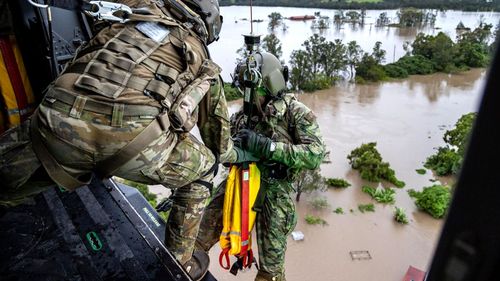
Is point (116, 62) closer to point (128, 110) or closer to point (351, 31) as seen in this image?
point (128, 110)

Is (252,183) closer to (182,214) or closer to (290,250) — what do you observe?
(182,214)

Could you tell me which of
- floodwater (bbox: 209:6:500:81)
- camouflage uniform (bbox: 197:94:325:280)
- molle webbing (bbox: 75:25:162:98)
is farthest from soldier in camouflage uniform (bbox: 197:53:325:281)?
floodwater (bbox: 209:6:500:81)

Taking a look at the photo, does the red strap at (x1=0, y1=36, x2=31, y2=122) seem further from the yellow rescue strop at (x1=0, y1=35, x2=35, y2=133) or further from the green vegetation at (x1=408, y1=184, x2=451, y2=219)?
the green vegetation at (x1=408, y1=184, x2=451, y2=219)

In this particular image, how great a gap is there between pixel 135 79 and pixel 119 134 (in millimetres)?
288

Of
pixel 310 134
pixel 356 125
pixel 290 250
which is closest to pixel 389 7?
pixel 356 125

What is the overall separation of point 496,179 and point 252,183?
2.64 m

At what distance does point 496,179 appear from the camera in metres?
0.45

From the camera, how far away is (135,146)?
181 centimetres

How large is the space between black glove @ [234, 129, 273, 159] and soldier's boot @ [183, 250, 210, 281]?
0.91m

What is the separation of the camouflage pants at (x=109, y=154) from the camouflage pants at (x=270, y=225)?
73 cm

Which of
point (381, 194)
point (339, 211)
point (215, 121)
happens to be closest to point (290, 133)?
point (215, 121)

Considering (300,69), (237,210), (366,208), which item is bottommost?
(366,208)

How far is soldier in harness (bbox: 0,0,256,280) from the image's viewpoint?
1718 millimetres

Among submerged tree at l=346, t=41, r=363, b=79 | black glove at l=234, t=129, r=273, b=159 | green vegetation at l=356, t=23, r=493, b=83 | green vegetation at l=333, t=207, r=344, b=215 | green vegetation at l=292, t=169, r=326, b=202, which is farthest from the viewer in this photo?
submerged tree at l=346, t=41, r=363, b=79
